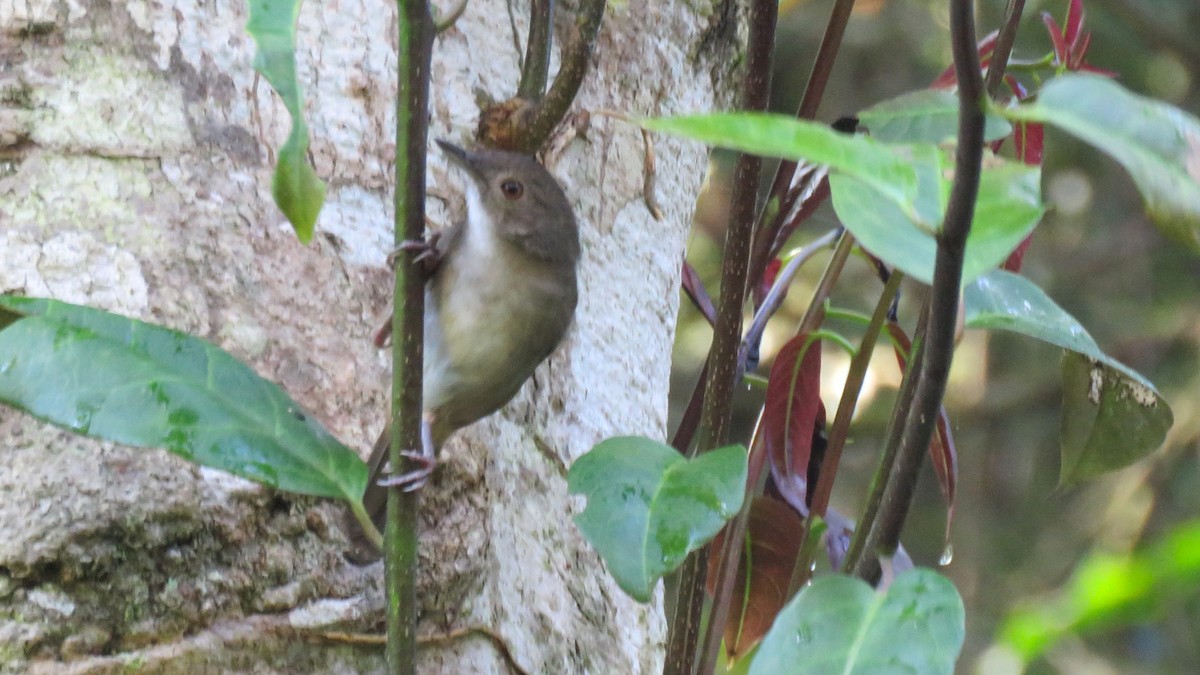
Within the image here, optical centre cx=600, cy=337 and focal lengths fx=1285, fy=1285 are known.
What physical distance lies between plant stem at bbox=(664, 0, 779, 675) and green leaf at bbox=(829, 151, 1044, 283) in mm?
680

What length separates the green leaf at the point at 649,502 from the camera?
125 centimetres

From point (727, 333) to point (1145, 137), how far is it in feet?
3.04

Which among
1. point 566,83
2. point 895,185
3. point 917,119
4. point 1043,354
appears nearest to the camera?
point 895,185

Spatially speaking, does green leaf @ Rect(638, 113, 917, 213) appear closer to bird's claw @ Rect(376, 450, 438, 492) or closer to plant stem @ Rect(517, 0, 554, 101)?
bird's claw @ Rect(376, 450, 438, 492)

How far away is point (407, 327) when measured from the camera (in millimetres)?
1282

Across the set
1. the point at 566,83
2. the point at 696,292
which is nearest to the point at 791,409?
the point at 696,292

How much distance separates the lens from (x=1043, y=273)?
5734 mm

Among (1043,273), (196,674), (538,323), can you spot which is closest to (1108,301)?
(1043,273)

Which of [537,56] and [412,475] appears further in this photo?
[537,56]

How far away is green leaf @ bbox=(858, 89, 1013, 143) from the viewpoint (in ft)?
4.53

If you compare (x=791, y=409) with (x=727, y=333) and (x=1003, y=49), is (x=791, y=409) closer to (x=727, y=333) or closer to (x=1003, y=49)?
(x=727, y=333)

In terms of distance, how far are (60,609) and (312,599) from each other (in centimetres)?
29

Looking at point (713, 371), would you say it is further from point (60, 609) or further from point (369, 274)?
point (60, 609)

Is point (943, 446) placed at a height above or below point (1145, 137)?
below
